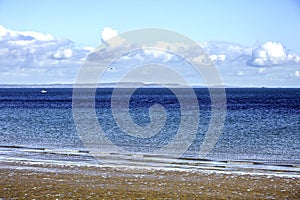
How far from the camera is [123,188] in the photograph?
1578 centimetres

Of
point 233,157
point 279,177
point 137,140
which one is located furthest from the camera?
point 137,140

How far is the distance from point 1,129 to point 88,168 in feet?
Answer: 84.9

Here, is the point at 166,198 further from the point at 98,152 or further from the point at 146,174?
the point at 98,152

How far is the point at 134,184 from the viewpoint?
16.6 m

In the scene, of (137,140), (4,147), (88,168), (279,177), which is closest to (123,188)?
(88,168)

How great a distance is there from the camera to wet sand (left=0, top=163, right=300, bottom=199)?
1480 centimetres

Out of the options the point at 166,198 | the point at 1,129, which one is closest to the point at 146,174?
the point at 166,198

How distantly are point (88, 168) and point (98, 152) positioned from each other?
24.3 feet

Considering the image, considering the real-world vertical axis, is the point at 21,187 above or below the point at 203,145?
above

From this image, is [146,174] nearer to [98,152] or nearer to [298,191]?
[298,191]

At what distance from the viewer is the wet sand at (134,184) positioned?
14805mm

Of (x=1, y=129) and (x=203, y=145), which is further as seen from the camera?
(x=1, y=129)

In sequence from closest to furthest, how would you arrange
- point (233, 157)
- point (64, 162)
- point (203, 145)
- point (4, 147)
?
point (64, 162)
point (233, 157)
point (4, 147)
point (203, 145)

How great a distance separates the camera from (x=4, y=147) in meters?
29.4
